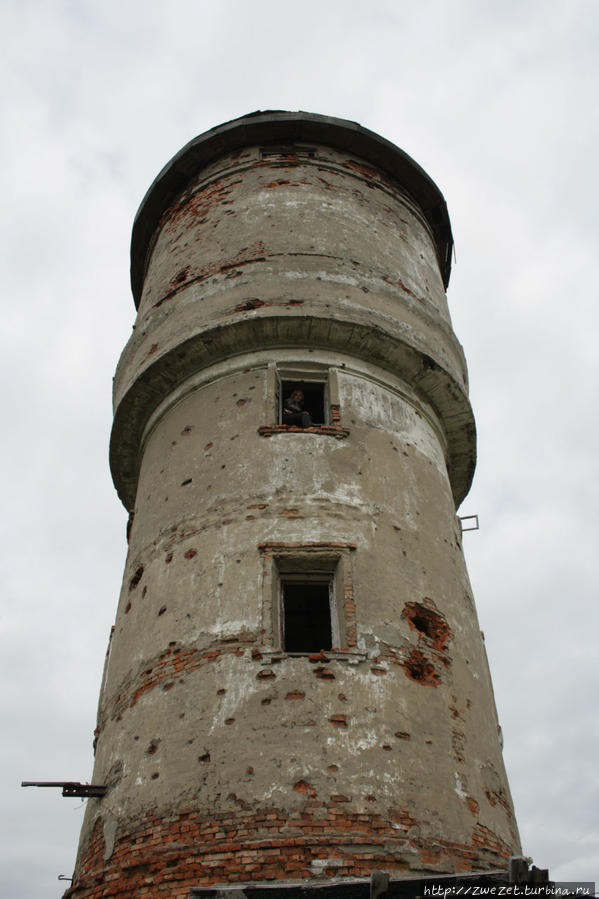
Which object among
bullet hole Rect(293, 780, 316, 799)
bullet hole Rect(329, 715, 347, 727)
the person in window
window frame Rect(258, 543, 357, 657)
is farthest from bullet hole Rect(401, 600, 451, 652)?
the person in window

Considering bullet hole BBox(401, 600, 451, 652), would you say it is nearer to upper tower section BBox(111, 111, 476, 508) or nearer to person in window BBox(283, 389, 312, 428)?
person in window BBox(283, 389, 312, 428)

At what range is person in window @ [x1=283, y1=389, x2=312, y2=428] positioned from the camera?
9.83 m

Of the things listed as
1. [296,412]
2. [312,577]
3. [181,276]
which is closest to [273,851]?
[312,577]

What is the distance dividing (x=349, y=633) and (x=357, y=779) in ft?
4.42

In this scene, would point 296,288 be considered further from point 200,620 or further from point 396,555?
point 200,620

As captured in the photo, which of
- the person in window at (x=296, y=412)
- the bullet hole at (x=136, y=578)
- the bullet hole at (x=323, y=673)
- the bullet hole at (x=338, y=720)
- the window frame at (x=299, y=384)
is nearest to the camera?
the bullet hole at (x=338, y=720)

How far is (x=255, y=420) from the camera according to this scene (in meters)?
9.67

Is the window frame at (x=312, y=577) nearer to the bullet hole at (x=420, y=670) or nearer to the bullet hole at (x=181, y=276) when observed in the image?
the bullet hole at (x=420, y=670)

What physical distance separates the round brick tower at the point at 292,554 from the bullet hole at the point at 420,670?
3 centimetres

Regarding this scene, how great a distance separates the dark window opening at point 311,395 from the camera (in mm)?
10445

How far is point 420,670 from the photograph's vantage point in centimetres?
786

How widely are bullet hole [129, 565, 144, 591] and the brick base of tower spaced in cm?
273

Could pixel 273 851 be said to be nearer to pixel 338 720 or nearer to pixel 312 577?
pixel 338 720

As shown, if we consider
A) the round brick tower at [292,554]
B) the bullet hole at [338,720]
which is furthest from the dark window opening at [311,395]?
the bullet hole at [338,720]
